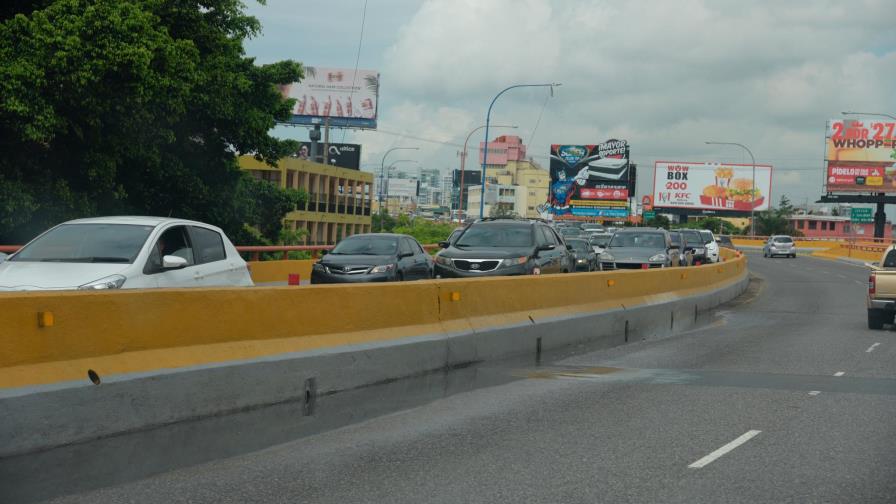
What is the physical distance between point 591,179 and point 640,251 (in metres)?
68.6

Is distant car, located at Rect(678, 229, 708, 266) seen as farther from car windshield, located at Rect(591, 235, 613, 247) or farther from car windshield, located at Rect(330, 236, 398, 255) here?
car windshield, located at Rect(330, 236, 398, 255)

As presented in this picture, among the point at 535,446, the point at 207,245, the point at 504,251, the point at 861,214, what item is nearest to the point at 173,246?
the point at 207,245

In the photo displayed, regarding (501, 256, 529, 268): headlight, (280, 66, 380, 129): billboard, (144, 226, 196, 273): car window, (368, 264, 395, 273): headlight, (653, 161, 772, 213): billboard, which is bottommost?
(368, 264, 395, 273): headlight

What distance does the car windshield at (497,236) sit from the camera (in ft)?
74.9

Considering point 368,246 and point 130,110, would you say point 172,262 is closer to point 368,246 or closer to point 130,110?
point 368,246

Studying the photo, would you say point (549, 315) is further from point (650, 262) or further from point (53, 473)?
point (650, 262)

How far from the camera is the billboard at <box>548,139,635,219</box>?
3878 inches

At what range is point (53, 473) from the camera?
22.7ft

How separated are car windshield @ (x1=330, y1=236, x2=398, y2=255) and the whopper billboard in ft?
264

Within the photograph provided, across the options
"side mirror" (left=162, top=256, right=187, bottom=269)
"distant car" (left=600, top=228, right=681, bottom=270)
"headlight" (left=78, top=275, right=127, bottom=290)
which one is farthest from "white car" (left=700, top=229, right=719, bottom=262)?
"headlight" (left=78, top=275, right=127, bottom=290)

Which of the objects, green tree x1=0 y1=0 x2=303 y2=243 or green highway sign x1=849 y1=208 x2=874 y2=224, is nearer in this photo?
green tree x1=0 y1=0 x2=303 y2=243

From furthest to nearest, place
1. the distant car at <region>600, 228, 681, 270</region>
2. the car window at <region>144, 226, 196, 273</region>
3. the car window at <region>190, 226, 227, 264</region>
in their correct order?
the distant car at <region>600, 228, 681, 270</region> < the car window at <region>190, 226, 227, 264</region> < the car window at <region>144, 226, 196, 273</region>

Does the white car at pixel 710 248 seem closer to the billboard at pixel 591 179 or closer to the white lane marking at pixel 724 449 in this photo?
the white lane marking at pixel 724 449

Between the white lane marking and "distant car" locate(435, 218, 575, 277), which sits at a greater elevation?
"distant car" locate(435, 218, 575, 277)
